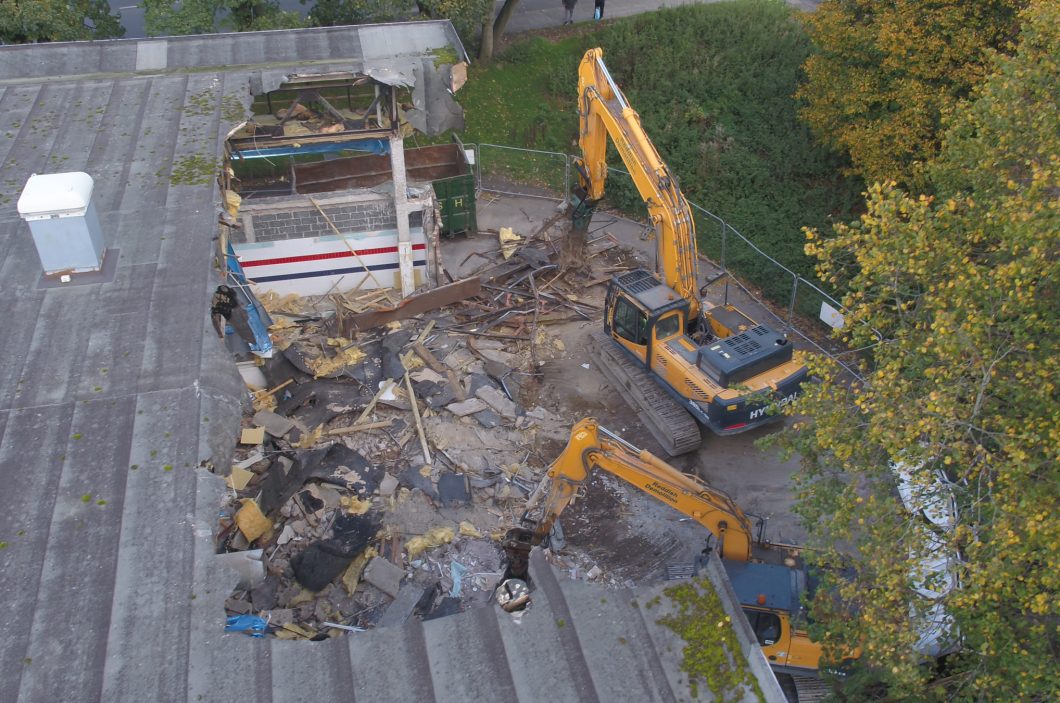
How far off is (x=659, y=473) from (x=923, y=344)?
4.59 metres

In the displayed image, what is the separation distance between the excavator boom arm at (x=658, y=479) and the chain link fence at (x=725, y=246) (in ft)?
18.4

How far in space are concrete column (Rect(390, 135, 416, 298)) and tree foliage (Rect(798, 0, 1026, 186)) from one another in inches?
469

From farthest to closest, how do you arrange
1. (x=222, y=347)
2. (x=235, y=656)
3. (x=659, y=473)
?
(x=659, y=473) < (x=222, y=347) < (x=235, y=656)

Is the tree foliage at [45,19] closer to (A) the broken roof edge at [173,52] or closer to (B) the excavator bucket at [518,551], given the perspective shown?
(A) the broken roof edge at [173,52]

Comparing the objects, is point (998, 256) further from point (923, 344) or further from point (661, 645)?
point (661, 645)

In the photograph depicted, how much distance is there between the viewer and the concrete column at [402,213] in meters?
19.7

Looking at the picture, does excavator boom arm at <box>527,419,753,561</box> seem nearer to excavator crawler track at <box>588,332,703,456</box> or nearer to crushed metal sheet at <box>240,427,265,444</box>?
excavator crawler track at <box>588,332,703,456</box>

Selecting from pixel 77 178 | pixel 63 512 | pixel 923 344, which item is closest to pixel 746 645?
pixel 923 344

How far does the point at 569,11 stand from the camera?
3388 centimetres

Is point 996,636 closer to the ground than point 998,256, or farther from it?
closer to the ground

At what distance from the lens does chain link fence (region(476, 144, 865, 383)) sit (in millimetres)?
22531

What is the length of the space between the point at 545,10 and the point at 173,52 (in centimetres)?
1786

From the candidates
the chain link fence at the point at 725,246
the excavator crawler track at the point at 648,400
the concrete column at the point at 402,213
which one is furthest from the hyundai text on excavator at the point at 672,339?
the concrete column at the point at 402,213

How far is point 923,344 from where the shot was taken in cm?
1092
